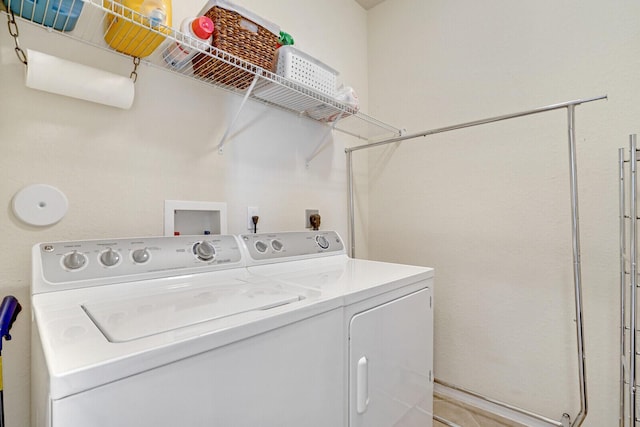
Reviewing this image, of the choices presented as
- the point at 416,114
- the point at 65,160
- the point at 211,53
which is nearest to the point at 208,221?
the point at 65,160

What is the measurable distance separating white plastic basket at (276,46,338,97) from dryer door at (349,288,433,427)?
44.2 inches

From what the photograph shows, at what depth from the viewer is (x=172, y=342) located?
61 cm

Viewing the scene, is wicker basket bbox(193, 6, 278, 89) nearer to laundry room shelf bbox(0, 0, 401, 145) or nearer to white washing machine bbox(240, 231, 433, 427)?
laundry room shelf bbox(0, 0, 401, 145)

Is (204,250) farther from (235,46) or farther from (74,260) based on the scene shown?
(235,46)

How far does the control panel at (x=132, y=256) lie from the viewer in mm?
943

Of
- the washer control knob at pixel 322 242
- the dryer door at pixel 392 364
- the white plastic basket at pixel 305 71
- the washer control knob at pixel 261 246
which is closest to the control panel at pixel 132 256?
the washer control knob at pixel 261 246

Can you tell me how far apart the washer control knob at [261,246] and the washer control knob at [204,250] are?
202mm

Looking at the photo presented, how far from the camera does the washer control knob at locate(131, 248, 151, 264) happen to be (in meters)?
1.07

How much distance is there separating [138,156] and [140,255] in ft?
1.52

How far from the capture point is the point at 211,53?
1.27m

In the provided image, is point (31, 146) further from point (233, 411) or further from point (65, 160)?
point (233, 411)

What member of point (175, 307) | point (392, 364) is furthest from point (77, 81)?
point (392, 364)

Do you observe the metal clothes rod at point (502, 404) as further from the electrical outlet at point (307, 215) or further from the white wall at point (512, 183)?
the electrical outlet at point (307, 215)

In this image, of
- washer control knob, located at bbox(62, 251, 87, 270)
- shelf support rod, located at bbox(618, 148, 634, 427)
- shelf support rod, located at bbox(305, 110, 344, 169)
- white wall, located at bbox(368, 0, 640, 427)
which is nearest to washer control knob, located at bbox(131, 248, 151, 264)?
washer control knob, located at bbox(62, 251, 87, 270)
